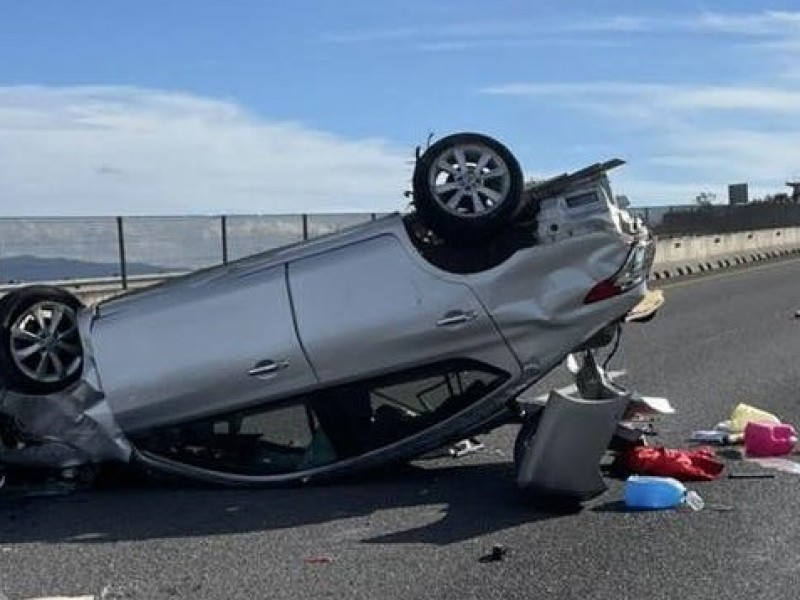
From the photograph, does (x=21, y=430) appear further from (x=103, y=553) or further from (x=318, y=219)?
(x=318, y=219)

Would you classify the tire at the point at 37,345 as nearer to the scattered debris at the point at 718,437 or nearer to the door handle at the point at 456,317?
the door handle at the point at 456,317

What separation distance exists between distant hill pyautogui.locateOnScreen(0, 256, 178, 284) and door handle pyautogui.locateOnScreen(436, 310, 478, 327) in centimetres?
1245

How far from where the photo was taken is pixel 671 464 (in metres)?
7.67

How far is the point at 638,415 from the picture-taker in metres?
8.90

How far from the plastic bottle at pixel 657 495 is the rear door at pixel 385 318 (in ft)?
3.36

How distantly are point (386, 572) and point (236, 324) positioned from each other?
2.12 m

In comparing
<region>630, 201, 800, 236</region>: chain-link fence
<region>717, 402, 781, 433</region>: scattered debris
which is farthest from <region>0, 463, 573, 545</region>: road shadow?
<region>630, 201, 800, 236</region>: chain-link fence

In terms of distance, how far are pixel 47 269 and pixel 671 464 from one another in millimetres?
14019

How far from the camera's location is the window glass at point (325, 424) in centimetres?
737

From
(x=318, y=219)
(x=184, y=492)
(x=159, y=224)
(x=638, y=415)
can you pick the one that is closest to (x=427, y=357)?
(x=184, y=492)

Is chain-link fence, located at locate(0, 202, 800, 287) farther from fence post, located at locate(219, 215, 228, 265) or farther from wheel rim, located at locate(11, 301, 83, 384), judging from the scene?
wheel rim, located at locate(11, 301, 83, 384)

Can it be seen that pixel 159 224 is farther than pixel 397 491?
Yes

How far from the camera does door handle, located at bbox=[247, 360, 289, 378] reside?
7.25m

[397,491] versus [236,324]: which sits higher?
[236,324]
